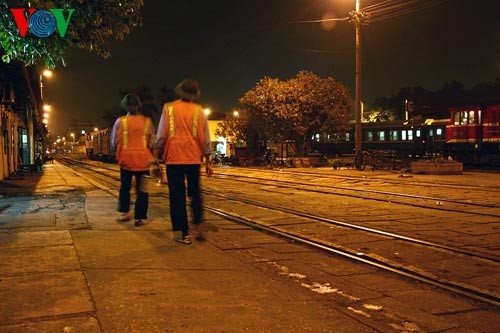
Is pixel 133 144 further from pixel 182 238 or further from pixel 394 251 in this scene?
pixel 394 251

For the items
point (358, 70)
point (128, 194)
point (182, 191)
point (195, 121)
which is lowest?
point (128, 194)

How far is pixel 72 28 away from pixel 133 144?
1.85 m

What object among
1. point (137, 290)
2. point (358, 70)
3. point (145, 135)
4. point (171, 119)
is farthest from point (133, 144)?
point (358, 70)

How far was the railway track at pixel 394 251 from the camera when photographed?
5.43 m

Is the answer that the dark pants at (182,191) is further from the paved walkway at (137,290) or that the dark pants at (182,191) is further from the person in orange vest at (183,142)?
the paved walkway at (137,290)

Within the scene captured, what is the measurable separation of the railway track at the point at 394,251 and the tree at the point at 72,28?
3.83 metres

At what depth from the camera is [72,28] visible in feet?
21.2

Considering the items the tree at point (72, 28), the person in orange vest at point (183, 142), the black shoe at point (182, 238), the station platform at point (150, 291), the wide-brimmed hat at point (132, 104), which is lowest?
the station platform at point (150, 291)

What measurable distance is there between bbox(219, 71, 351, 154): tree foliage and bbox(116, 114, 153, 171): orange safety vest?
112 feet

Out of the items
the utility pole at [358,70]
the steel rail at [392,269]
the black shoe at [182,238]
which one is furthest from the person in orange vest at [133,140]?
the utility pole at [358,70]

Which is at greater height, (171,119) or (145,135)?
(171,119)

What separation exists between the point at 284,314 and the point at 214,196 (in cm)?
1045

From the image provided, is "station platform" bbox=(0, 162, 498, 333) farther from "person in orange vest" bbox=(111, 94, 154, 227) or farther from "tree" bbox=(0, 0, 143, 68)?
"tree" bbox=(0, 0, 143, 68)

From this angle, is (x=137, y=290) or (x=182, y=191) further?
(x=182, y=191)
